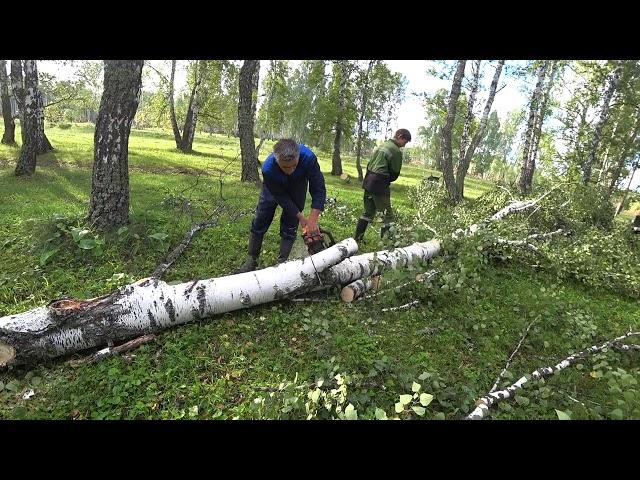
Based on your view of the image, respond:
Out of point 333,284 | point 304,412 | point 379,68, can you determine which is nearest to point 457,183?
point 379,68

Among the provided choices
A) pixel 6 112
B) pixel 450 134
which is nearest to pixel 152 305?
pixel 450 134

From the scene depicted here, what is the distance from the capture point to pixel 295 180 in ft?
15.3

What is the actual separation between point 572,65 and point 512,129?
50381mm

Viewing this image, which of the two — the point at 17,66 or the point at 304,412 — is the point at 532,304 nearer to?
the point at 304,412

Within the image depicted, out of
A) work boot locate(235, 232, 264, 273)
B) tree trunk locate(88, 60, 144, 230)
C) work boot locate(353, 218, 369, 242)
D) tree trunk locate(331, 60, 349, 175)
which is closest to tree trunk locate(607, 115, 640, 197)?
work boot locate(353, 218, 369, 242)

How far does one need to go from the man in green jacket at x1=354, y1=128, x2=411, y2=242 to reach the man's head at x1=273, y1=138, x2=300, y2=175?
2.34 m

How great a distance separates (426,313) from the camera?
4.54m

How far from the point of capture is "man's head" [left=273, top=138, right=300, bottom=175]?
4.09 m

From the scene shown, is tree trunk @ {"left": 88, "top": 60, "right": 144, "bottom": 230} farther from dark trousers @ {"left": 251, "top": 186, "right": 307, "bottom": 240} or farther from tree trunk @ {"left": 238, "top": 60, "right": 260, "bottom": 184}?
tree trunk @ {"left": 238, "top": 60, "right": 260, "bottom": 184}

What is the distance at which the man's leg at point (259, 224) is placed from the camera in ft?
15.7

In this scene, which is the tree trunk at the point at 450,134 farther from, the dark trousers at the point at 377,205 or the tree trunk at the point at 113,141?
the tree trunk at the point at 113,141

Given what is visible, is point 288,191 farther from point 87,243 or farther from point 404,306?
point 87,243

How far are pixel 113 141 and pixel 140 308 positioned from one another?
2.83 m

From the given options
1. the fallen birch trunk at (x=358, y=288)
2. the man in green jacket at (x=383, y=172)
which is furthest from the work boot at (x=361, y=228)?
the fallen birch trunk at (x=358, y=288)
